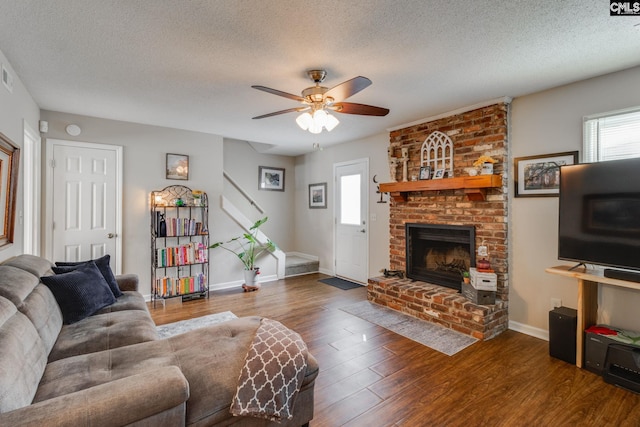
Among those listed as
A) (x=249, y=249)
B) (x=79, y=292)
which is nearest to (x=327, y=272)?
(x=249, y=249)

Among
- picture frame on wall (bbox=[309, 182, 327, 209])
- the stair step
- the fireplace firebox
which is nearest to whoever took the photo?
the fireplace firebox

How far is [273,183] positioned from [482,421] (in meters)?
5.46

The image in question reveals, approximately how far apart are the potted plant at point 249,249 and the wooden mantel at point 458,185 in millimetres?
2219

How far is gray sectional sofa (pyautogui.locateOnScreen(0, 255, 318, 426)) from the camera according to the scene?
1132mm

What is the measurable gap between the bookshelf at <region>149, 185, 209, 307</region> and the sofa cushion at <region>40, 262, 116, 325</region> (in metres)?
1.69

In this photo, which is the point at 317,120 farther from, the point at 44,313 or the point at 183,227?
the point at 183,227

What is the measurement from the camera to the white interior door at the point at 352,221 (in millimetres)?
5082

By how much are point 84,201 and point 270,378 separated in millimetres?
3823

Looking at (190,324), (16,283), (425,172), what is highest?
(425,172)

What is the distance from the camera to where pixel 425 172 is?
13.1 feet

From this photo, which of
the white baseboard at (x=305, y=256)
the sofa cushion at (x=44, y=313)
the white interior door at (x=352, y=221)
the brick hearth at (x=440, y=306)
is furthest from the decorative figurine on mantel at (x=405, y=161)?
the sofa cushion at (x=44, y=313)

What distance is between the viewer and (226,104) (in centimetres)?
340

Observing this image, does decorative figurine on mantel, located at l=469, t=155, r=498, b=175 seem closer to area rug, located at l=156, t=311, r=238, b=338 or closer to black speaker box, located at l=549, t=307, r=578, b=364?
black speaker box, located at l=549, t=307, r=578, b=364

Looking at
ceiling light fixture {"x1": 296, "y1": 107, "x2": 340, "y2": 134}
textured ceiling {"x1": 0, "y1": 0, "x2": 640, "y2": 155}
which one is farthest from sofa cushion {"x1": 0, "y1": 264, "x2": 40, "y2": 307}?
ceiling light fixture {"x1": 296, "y1": 107, "x2": 340, "y2": 134}
